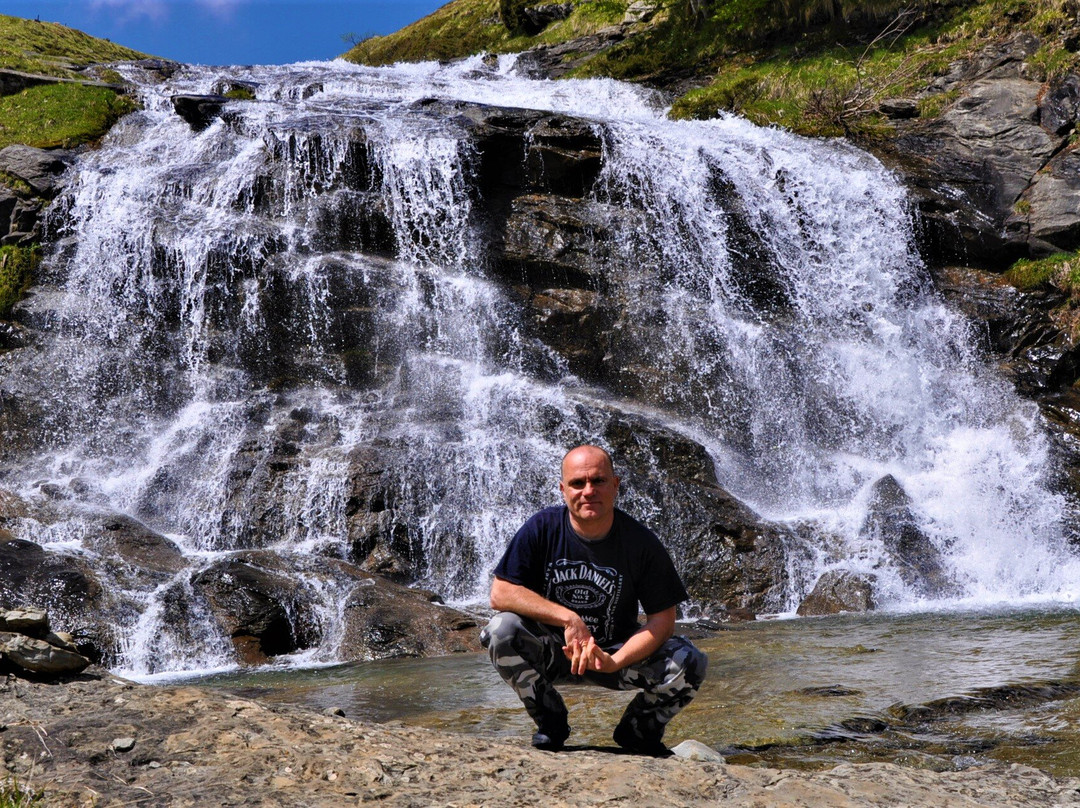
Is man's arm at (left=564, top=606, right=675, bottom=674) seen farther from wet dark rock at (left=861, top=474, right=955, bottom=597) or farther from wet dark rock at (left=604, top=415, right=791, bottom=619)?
wet dark rock at (left=861, top=474, right=955, bottom=597)

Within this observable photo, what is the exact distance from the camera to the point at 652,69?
30359 mm

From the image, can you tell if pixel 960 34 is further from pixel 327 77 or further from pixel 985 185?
pixel 327 77

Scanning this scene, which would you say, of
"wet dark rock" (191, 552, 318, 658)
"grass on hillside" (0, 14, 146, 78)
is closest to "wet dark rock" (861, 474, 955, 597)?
"wet dark rock" (191, 552, 318, 658)

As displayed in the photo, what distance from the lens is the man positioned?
171 inches

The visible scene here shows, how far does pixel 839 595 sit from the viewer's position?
11.8 metres

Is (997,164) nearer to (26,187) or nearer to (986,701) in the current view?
(986,701)

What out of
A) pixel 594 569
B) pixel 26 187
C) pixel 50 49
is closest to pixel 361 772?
pixel 594 569

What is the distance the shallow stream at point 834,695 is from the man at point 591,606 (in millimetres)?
706

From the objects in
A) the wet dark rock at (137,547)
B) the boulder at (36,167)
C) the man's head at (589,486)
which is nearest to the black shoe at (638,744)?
the man's head at (589,486)

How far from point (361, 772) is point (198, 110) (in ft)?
67.3

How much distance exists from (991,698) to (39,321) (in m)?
16.2

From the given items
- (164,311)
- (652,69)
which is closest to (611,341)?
(164,311)

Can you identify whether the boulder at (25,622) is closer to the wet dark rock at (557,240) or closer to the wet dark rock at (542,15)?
the wet dark rock at (557,240)

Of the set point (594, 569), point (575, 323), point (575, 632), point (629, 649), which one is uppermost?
point (575, 323)
